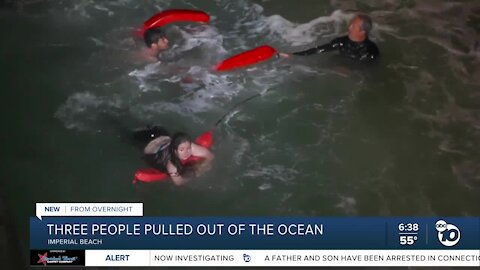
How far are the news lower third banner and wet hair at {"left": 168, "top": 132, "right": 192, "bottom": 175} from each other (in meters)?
0.48

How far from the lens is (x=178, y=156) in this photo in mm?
3811

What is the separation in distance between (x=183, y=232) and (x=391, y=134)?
1.74m

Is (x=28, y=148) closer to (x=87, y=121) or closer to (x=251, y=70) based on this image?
(x=87, y=121)

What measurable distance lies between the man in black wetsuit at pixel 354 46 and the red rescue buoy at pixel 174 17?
0.80 metres

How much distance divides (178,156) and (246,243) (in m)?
0.78

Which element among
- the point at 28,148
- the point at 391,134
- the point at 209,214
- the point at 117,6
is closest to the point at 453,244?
the point at 391,134

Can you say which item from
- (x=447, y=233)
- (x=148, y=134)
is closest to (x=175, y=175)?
(x=148, y=134)

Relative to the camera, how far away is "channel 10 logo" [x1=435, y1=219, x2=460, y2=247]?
3.42 metres

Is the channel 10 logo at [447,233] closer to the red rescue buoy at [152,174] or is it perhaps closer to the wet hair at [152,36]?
the red rescue buoy at [152,174]

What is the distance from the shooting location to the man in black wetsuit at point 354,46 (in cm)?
456

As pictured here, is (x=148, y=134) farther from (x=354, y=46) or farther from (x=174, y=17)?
(x=354, y=46)

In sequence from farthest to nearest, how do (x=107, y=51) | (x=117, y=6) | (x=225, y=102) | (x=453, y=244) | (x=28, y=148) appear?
(x=117, y=6)
(x=107, y=51)
(x=225, y=102)
(x=28, y=148)
(x=453, y=244)

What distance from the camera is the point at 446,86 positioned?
4539mm

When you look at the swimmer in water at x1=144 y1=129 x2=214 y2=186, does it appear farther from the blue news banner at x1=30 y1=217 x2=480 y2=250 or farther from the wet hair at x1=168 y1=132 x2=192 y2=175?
the blue news banner at x1=30 y1=217 x2=480 y2=250
